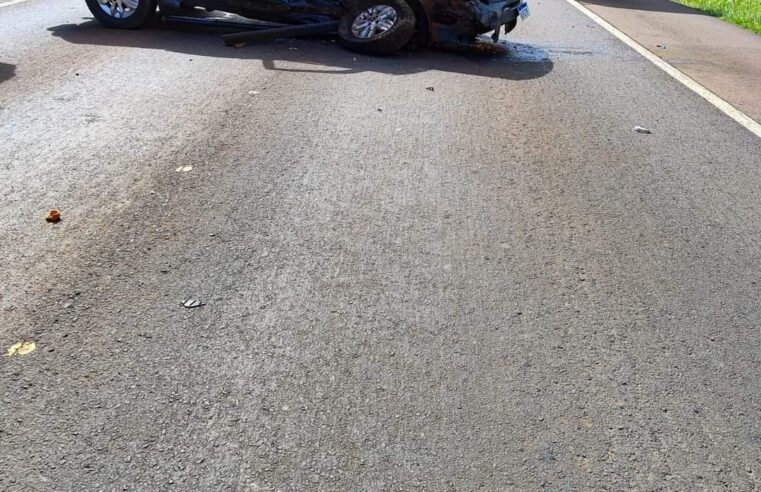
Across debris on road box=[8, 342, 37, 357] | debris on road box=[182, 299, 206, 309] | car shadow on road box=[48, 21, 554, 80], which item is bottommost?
car shadow on road box=[48, 21, 554, 80]

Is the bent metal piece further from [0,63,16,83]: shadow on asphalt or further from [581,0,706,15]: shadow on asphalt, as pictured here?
[581,0,706,15]: shadow on asphalt

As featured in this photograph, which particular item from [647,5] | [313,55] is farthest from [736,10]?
[313,55]

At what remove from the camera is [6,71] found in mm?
8859

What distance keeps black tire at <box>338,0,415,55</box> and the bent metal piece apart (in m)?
0.17

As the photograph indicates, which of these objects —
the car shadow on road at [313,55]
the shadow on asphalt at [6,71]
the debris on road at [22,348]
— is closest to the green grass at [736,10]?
the car shadow on road at [313,55]

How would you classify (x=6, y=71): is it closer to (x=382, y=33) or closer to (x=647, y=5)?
(x=382, y=33)

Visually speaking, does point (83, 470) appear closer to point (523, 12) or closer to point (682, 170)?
point (682, 170)

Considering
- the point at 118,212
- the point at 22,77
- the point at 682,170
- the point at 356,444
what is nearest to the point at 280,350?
the point at 356,444

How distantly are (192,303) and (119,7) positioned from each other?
839cm

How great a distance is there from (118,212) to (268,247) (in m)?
1.05

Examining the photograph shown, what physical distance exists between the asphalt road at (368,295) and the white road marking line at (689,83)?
1.78 feet

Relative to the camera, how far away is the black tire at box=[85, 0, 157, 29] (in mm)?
11297

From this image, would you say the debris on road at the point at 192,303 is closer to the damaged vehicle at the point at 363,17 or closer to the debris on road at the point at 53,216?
the debris on road at the point at 53,216

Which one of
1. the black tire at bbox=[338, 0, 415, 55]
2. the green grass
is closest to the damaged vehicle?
the black tire at bbox=[338, 0, 415, 55]
